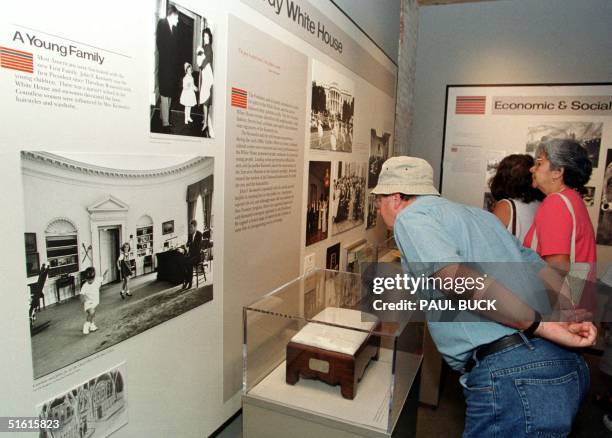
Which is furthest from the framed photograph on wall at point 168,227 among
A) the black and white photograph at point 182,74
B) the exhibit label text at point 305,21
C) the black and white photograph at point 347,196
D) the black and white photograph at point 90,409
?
the black and white photograph at point 347,196

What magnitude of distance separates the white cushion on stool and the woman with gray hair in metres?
1.18

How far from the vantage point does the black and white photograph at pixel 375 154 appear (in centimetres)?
Result: 358

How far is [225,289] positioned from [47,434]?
810 mm

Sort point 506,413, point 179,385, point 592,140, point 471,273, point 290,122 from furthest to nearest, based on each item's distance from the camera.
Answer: point 592,140
point 290,122
point 179,385
point 506,413
point 471,273

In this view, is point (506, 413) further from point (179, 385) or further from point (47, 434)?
point (47, 434)

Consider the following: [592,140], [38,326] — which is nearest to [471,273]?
[38,326]

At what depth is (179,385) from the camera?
1654 millimetres

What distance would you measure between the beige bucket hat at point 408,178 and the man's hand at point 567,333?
0.56 m

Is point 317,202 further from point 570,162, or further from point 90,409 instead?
point 90,409

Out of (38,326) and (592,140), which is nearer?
(38,326)

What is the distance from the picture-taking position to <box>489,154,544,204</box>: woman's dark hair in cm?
287

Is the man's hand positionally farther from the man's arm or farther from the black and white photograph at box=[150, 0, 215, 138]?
the black and white photograph at box=[150, 0, 215, 138]

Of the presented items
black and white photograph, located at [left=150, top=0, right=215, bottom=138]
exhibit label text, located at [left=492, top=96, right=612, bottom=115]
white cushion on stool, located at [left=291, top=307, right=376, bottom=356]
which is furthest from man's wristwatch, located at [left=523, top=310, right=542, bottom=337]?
exhibit label text, located at [left=492, top=96, right=612, bottom=115]

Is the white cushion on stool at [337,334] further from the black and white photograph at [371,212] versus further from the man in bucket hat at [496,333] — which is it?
the black and white photograph at [371,212]
